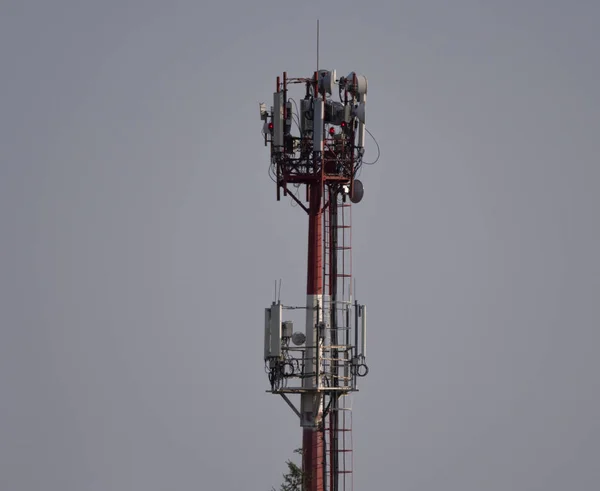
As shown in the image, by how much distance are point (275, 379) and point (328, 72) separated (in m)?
14.1

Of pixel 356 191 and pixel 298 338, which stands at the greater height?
pixel 356 191

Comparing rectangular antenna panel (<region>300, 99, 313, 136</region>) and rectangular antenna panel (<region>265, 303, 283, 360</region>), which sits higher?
rectangular antenna panel (<region>300, 99, 313, 136</region>)

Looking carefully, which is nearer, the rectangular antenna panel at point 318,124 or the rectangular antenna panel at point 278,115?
the rectangular antenna panel at point 318,124

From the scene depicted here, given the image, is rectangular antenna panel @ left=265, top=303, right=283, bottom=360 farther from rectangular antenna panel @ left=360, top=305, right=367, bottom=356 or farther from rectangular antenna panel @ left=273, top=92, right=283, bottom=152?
rectangular antenna panel @ left=273, top=92, right=283, bottom=152

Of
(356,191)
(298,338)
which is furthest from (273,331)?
(356,191)

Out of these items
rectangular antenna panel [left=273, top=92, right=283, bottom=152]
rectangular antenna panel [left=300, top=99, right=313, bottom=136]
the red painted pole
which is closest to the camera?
the red painted pole

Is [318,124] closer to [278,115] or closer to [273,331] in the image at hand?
[278,115]

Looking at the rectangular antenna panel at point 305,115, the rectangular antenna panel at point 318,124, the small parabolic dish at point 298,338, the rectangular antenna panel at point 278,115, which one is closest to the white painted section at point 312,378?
the small parabolic dish at point 298,338

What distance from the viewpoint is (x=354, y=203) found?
357ft

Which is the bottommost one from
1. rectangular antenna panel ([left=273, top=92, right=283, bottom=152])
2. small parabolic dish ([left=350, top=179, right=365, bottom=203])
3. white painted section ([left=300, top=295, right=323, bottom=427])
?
white painted section ([left=300, top=295, right=323, bottom=427])

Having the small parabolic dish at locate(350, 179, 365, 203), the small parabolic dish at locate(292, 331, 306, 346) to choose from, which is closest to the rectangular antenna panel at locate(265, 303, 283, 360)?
the small parabolic dish at locate(292, 331, 306, 346)

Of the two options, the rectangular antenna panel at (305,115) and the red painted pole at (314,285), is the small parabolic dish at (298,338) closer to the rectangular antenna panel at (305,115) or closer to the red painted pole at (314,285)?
the red painted pole at (314,285)

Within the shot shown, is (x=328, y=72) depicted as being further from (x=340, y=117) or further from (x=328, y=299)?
(x=328, y=299)

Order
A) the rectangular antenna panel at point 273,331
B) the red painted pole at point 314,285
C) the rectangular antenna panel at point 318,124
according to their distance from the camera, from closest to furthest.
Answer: the red painted pole at point 314,285 → the rectangular antenna panel at point 273,331 → the rectangular antenna panel at point 318,124
